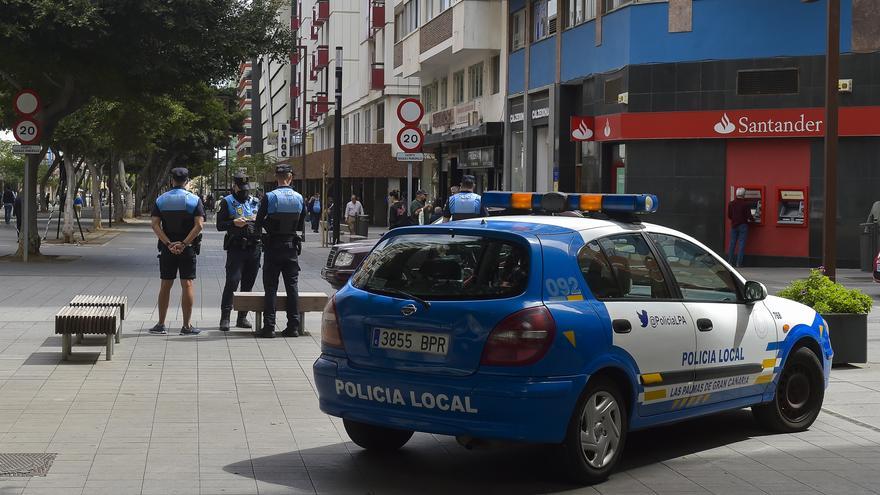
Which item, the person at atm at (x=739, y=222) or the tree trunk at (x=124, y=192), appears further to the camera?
the tree trunk at (x=124, y=192)

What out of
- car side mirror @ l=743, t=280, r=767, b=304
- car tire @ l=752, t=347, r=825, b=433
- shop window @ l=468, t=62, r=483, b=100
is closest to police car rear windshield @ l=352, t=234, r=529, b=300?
car side mirror @ l=743, t=280, r=767, b=304

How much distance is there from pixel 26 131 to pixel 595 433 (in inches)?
763

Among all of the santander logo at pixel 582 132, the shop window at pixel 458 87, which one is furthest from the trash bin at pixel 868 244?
the shop window at pixel 458 87

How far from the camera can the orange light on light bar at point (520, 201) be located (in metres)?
8.68

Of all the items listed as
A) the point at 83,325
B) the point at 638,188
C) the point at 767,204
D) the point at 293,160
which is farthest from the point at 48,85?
the point at 293,160

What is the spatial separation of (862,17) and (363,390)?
74.1 feet

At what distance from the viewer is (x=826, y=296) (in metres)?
11.9

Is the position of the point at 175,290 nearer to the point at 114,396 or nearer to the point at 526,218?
the point at 114,396

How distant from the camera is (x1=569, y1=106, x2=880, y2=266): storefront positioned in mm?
27438

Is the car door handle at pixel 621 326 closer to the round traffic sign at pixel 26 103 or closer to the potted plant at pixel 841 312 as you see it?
the potted plant at pixel 841 312

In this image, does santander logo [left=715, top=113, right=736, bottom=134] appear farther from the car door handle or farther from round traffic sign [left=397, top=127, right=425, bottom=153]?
the car door handle

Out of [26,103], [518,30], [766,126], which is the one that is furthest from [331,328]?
[518,30]

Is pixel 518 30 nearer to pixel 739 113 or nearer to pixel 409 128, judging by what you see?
pixel 739 113

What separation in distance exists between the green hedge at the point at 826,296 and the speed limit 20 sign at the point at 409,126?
901 centimetres
